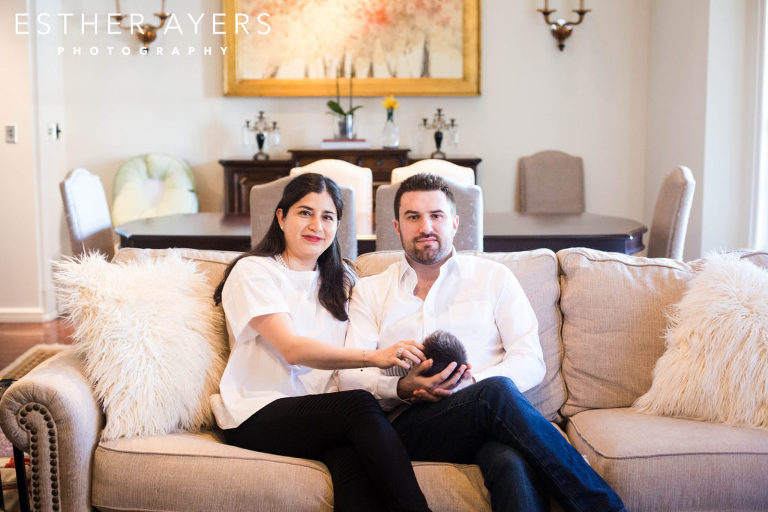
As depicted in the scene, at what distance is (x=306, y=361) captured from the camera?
187 centimetres

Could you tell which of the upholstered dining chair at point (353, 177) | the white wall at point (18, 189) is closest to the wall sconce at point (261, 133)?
the upholstered dining chair at point (353, 177)

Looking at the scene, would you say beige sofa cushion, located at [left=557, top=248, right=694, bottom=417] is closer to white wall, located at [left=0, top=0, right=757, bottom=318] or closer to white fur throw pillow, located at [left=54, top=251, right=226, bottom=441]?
white fur throw pillow, located at [left=54, top=251, right=226, bottom=441]

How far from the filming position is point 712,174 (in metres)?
4.60

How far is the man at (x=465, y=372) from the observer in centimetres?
→ 168

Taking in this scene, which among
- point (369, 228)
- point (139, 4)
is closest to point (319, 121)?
point (139, 4)

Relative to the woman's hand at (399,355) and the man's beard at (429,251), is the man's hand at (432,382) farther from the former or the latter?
the man's beard at (429,251)


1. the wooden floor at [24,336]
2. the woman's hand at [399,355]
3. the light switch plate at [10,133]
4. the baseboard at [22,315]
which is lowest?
the wooden floor at [24,336]

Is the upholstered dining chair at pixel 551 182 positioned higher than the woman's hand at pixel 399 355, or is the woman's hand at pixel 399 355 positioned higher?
the upholstered dining chair at pixel 551 182

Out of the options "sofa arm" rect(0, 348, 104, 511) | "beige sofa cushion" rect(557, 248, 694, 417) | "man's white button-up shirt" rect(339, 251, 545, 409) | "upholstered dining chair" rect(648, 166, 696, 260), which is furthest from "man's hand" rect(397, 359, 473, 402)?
"upholstered dining chair" rect(648, 166, 696, 260)

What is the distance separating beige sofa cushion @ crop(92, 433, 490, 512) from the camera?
5.68ft

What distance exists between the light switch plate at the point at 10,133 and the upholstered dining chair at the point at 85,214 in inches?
49.9

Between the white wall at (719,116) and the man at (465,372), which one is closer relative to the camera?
the man at (465,372)

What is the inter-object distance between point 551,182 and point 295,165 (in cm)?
187

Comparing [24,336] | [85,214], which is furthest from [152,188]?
[85,214]
